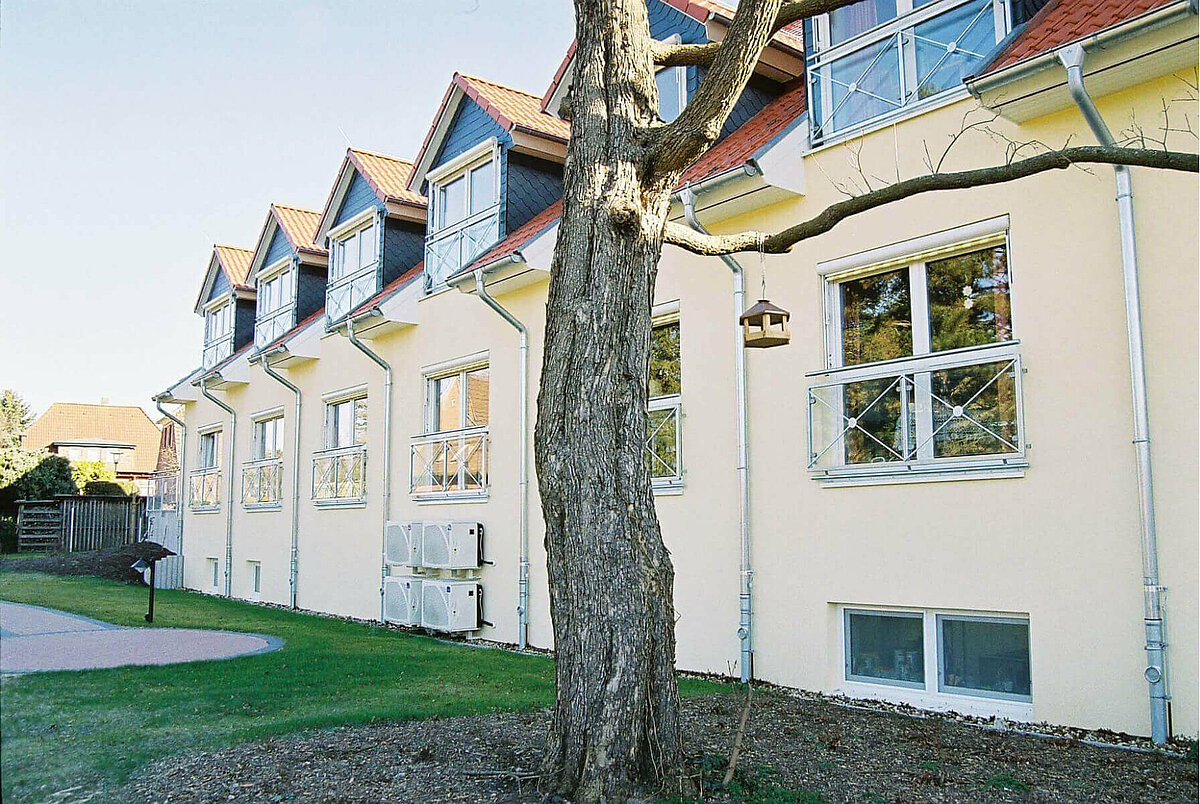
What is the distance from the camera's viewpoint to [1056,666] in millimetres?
6457

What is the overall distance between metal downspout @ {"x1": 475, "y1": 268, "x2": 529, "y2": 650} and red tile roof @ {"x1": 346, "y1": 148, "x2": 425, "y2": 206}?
4.29 meters

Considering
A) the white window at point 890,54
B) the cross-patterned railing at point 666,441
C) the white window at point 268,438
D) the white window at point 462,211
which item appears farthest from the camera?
the white window at point 268,438

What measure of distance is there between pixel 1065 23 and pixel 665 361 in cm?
447

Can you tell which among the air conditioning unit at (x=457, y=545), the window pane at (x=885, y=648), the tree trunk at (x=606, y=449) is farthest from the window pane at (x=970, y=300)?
the air conditioning unit at (x=457, y=545)

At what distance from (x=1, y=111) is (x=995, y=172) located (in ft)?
14.3

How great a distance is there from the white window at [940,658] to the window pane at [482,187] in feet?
24.3

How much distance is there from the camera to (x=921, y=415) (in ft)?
24.1

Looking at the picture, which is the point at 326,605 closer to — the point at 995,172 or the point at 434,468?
the point at 434,468

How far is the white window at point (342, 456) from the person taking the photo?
1440cm

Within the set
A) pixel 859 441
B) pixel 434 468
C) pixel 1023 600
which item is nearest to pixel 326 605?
pixel 434 468

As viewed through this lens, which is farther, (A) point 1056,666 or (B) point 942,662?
(B) point 942,662

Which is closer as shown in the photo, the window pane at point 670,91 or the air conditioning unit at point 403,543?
the window pane at point 670,91

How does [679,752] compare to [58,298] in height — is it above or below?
below

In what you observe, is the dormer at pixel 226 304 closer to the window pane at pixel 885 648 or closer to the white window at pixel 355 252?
the white window at pixel 355 252
